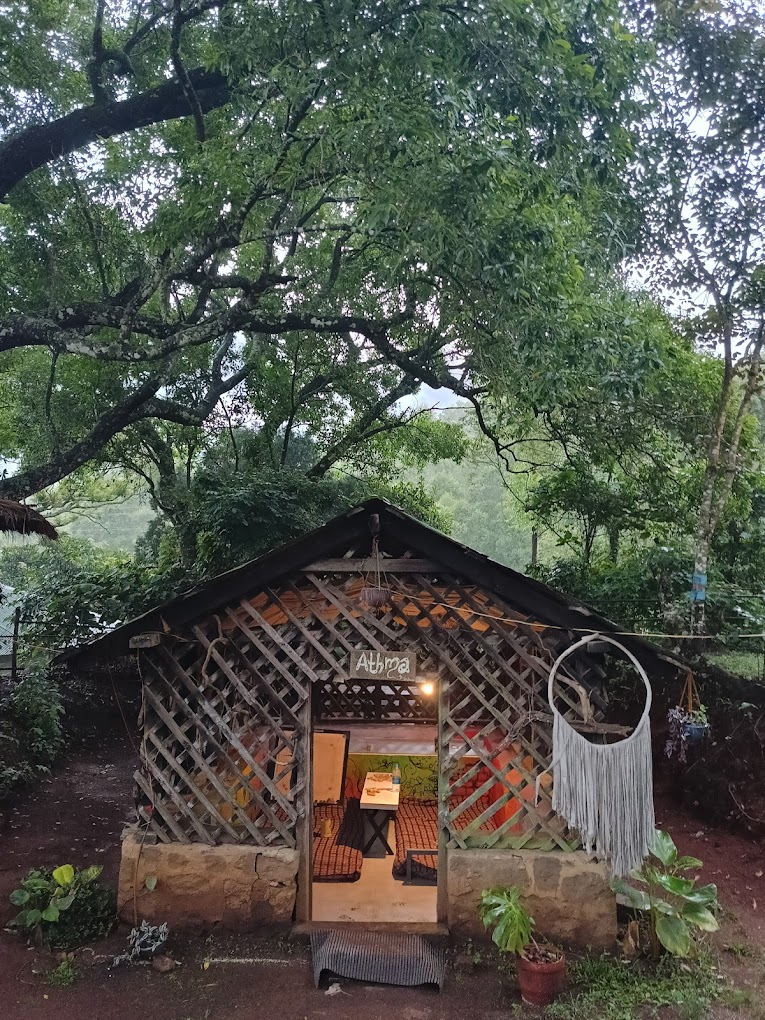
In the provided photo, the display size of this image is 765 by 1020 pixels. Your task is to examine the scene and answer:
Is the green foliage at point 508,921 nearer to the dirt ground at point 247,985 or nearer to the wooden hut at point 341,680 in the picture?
the dirt ground at point 247,985

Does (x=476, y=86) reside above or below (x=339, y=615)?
above

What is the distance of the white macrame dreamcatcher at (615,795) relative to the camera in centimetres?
459

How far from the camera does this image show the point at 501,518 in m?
30.9

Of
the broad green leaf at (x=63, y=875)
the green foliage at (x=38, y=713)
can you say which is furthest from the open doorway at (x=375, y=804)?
the green foliage at (x=38, y=713)

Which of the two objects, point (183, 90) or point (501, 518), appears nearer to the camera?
point (183, 90)

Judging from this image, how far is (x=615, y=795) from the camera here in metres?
4.60

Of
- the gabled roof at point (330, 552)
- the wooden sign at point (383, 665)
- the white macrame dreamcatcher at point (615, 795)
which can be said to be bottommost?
the white macrame dreamcatcher at point (615, 795)

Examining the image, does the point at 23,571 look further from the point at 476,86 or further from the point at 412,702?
the point at 476,86

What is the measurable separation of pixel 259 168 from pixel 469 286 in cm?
218

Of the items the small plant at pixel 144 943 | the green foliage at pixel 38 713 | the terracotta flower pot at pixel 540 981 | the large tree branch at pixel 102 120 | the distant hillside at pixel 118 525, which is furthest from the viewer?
the distant hillside at pixel 118 525

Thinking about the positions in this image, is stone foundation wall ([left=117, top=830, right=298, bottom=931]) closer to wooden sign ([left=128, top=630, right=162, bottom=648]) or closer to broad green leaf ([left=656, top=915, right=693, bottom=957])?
wooden sign ([left=128, top=630, right=162, bottom=648])

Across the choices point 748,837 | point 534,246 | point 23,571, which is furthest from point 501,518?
point 534,246

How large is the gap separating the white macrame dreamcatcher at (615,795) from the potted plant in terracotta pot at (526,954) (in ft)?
2.24

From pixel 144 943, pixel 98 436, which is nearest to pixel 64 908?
pixel 144 943
